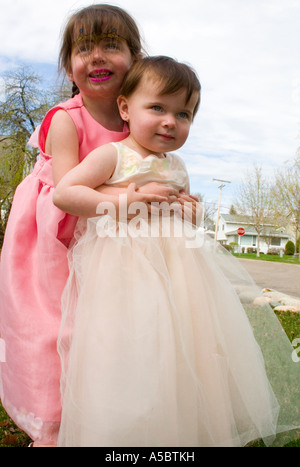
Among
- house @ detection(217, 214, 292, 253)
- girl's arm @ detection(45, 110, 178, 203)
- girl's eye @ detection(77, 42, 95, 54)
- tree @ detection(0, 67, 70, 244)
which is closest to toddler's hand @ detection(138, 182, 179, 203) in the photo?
girl's arm @ detection(45, 110, 178, 203)

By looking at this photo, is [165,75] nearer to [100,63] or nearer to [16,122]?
[100,63]

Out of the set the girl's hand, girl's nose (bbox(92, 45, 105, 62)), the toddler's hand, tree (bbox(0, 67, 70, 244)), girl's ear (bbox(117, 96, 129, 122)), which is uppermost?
tree (bbox(0, 67, 70, 244))

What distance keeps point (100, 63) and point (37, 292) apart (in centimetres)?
106

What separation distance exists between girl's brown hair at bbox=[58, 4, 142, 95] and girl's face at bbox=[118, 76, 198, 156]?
1.04 ft

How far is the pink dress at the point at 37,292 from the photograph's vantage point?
189 centimetres

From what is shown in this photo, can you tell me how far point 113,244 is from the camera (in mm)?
1762

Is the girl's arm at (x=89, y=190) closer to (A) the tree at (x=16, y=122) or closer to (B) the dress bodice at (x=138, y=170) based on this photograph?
(B) the dress bodice at (x=138, y=170)

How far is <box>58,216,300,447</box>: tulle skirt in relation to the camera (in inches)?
60.7

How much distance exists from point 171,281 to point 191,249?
0.60 feet

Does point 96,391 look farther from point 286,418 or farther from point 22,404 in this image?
point 286,418

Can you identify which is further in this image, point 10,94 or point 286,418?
point 10,94

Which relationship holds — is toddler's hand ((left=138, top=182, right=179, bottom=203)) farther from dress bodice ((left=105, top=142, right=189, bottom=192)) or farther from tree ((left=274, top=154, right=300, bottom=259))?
tree ((left=274, top=154, right=300, bottom=259))

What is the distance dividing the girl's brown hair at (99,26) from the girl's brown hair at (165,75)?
0.69ft

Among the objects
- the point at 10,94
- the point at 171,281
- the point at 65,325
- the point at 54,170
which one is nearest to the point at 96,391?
the point at 65,325
